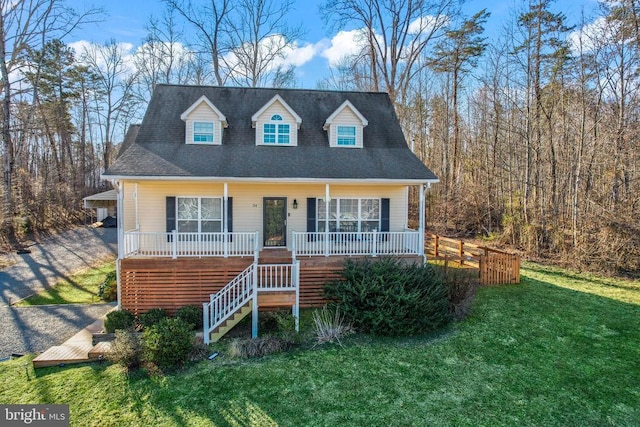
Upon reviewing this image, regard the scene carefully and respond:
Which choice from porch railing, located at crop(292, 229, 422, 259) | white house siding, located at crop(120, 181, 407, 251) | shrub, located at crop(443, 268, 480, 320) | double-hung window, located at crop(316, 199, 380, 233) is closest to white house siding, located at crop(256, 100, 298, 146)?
white house siding, located at crop(120, 181, 407, 251)

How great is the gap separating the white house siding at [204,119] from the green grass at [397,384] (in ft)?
26.8

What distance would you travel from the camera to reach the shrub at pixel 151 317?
9.23m

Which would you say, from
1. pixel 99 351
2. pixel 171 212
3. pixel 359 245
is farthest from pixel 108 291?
pixel 359 245

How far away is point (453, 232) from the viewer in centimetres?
2327

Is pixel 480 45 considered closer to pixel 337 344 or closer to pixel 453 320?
pixel 453 320

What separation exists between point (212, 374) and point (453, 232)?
20.1 metres

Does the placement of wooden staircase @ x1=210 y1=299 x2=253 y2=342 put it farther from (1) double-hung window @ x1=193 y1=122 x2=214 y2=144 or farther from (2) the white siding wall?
(1) double-hung window @ x1=193 y1=122 x2=214 y2=144

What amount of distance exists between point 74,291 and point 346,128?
12671 millimetres

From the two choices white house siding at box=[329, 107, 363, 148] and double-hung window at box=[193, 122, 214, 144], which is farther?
white house siding at box=[329, 107, 363, 148]

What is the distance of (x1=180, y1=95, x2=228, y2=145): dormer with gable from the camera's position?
40.9 ft

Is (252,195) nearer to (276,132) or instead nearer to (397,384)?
(276,132)

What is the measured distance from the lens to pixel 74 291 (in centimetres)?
1316

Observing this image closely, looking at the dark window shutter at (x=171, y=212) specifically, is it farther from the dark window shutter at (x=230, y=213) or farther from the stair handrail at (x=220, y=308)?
the stair handrail at (x=220, y=308)

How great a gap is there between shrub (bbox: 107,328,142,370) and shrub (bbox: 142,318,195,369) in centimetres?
15
